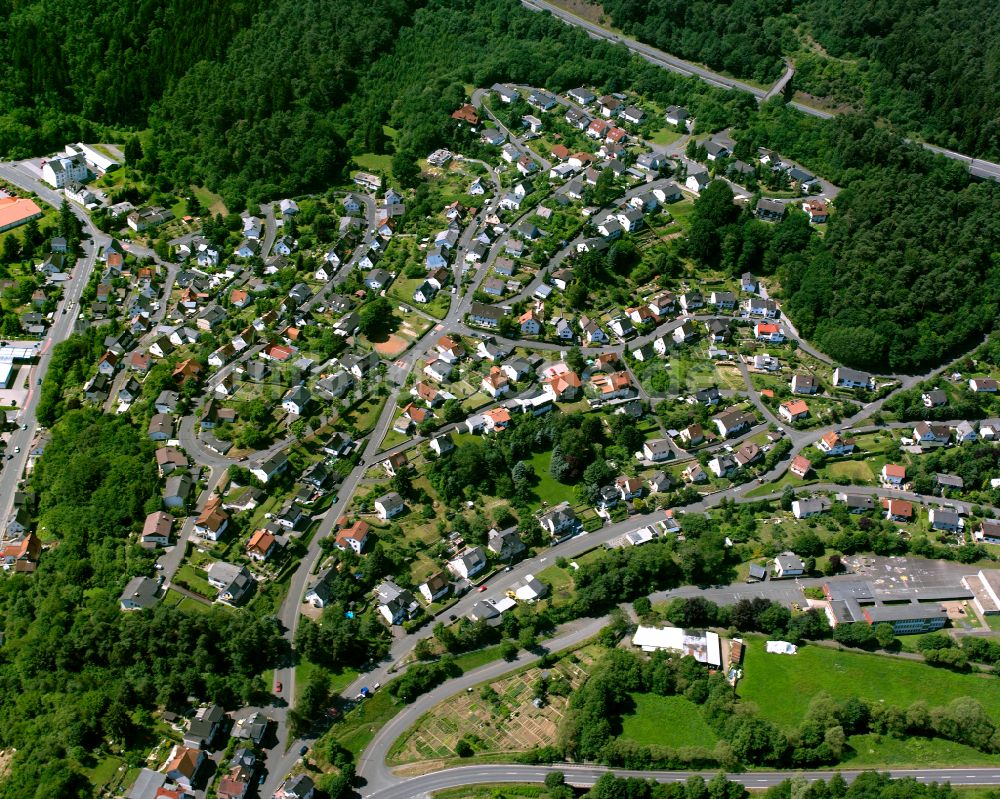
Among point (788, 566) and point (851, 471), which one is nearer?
point (788, 566)

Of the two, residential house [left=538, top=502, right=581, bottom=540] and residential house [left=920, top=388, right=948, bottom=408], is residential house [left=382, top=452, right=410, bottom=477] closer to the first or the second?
residential house [left=538, top=502, right=581, bottom=540]

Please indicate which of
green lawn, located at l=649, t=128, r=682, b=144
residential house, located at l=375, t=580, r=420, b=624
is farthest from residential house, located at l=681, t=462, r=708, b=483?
green lawn, located at l=649, t=128, r=682, b=144

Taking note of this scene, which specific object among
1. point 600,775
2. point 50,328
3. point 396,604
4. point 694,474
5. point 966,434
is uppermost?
point 966,434

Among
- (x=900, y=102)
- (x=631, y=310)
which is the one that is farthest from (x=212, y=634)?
(x=900, y=102)

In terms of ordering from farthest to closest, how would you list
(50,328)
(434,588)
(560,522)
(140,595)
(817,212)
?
(817,212)
(50,328)
(560,522)
(434,588)
(140,595)

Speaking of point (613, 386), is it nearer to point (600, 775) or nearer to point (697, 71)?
point (600, 775)

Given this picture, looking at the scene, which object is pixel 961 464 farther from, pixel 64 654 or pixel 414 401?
pixel 64 654

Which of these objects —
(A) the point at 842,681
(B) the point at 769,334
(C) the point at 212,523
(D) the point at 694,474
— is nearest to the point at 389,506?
(C) the point at 212,523
